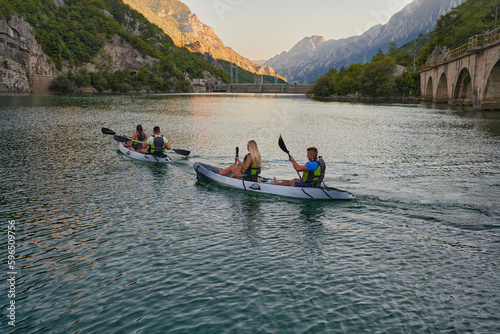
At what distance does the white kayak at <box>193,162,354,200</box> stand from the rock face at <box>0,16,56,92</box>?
12545 centimetres

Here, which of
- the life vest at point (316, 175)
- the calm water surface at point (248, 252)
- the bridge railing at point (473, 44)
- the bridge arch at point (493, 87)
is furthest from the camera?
the bridge arch at point (493, 87)

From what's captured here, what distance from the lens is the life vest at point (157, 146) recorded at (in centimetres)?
2258

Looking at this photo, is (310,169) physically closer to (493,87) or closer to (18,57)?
(493,87)

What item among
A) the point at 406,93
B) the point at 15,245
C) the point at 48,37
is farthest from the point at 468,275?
the point at 48,37

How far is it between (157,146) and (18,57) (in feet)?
473

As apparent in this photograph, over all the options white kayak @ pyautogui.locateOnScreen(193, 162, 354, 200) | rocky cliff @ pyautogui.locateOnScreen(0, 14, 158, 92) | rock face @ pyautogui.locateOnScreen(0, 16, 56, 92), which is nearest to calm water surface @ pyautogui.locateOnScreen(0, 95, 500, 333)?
white kayak @ pyautogui.locateOnScreen(193, 162, 354, 200)

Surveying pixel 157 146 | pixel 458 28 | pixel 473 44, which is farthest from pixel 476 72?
pixel 458 28

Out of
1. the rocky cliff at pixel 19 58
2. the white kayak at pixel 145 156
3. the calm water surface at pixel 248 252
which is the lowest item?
the calm water surface at pixel 248 252

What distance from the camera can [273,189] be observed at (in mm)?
16047

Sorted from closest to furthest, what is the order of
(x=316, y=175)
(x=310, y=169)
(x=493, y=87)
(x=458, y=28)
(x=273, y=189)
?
(x=310, y=169) < (x=316, y=175) < (x=273, y=189) < (x=493, y=87) < (x=458, y=28)

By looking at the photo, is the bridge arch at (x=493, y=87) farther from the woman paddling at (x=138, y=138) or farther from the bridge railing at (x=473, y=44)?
the woman paddling at (x=138, y=138)

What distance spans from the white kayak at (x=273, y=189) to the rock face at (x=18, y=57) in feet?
412

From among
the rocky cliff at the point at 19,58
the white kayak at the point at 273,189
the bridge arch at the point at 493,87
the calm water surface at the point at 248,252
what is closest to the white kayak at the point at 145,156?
the calm water surface at the point at 248,252

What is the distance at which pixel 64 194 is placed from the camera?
51.7ft
